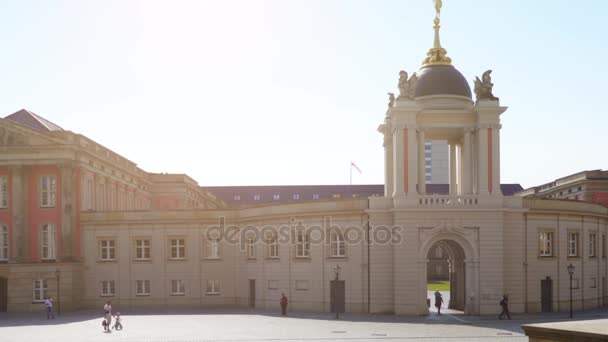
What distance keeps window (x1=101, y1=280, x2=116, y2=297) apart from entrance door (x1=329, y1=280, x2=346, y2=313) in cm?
1976

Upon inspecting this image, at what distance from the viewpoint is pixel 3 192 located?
190 ft

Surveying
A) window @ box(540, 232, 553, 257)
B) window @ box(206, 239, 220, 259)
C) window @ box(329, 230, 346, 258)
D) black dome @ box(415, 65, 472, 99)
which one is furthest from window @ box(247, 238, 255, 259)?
window @ box(540, 232, 553, 257)

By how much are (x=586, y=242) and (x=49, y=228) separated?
142 ft

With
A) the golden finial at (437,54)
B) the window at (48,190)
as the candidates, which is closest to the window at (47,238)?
the window at (48,190)

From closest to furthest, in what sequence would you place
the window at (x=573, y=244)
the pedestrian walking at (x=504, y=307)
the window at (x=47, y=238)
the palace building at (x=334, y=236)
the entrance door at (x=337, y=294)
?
the pedestrian walking at (x=504, y=307), the palace building at (x=334, y=236), the entrance door at (x=337, y=294), the window at (x=573, y=244), the window at (x=47, y=238)

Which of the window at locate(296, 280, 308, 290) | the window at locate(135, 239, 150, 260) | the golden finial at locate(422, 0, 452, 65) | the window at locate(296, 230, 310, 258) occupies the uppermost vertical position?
the golden finial at locate(422, 0, 452, 65)

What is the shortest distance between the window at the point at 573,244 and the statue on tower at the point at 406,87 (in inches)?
663

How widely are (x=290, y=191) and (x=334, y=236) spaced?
307 ft

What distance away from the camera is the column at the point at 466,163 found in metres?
49.4

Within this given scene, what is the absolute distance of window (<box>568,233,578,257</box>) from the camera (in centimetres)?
5260

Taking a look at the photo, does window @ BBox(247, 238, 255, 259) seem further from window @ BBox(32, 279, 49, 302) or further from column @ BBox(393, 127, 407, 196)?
window @ BBox(32, 279, 49, 302)

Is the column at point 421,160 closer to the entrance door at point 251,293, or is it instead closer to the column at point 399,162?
the column at point 399,162

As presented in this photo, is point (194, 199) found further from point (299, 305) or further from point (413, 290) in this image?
point (413, 290)

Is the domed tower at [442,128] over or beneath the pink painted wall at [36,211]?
over
